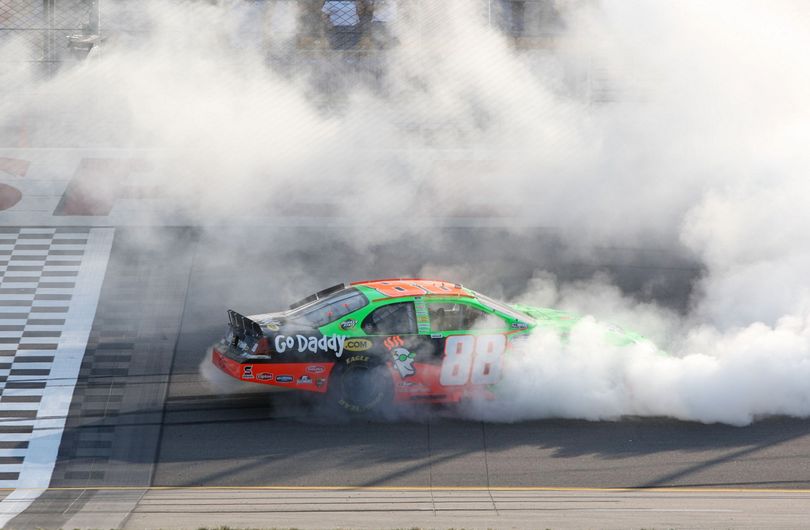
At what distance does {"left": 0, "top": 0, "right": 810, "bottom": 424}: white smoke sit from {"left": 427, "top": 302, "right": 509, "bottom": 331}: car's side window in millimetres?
2668

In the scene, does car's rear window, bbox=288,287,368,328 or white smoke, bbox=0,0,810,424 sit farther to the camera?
white smoke, bbox=0,0,810,424

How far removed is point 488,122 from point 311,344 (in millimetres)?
8176

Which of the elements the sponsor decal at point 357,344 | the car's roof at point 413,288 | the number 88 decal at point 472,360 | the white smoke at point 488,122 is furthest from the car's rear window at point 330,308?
the white smoke at point 488,122

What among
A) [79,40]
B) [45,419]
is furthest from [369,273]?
→ [79,40]

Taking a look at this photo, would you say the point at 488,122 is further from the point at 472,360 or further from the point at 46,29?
the point at 472,360

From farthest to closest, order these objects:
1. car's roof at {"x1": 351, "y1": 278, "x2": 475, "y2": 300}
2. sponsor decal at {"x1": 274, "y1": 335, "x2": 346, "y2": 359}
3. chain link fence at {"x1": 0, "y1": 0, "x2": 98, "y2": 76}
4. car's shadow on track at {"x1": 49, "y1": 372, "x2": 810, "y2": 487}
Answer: chain link fence at {"x1": 0, "y1": 0, "x2": 98, "y2": 76}
car's roof at {"x1": 351, "y1": 278, "x2": 475, "y2": 300}
sponsor decal at {"x1": 274, "y1": 335, "x2": 346, "y2": 359}
car's shadow on track at {"x1": 49, "y1": 372, "x2": 810, "y2": 487}

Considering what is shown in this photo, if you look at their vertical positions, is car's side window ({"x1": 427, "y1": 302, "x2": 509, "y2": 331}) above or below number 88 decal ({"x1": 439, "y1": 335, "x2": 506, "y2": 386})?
above

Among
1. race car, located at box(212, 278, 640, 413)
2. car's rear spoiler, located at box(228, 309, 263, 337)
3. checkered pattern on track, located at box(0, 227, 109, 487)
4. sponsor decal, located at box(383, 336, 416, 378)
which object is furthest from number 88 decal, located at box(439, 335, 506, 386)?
checkered pattern on track, located at box(0, 227, 109, 487)

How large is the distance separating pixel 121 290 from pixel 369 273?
2958mm

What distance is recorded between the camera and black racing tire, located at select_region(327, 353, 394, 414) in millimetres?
10039

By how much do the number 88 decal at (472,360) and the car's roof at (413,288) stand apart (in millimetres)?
477

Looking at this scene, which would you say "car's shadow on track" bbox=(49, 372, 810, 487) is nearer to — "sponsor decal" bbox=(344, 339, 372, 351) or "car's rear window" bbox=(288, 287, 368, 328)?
"sponsor decal" bbox=(344, 339, 372, 351)

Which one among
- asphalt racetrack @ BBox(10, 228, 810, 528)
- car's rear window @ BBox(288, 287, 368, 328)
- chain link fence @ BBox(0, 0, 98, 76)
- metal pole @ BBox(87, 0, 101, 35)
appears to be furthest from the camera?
chain link fence @ BBox(0, 0, 98, 76)

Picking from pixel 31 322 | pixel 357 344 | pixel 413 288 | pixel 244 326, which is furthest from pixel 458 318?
pixel 31 322
